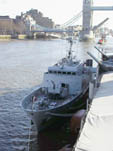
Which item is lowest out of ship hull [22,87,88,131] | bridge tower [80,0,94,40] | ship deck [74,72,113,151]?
ship hull [22,87,88,131]

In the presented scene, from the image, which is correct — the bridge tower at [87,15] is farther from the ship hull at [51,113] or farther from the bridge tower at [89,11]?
the ship hull at [51,113]

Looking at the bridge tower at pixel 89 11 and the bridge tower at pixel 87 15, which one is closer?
the bridge tower at pixel 89 11

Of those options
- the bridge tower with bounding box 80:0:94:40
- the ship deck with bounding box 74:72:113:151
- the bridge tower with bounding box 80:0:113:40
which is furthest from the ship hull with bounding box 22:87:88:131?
the bridge tower with bounding box 80:0:94:40

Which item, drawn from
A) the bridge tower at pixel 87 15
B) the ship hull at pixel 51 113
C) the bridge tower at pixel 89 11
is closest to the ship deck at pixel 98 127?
the ship hull at pixel 51 113

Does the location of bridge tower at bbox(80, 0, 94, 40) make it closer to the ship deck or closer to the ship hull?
the ship hull

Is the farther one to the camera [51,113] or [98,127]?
[51,113]

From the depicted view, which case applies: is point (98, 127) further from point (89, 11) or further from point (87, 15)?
point (89, 11)

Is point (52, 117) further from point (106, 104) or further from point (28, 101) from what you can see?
point (106, 104)

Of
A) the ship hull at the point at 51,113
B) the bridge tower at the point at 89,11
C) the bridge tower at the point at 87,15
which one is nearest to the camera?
the ship hull at the point at 51,113

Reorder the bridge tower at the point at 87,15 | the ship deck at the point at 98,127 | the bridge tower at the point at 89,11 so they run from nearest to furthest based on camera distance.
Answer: the ship deck at the point at 98,127 → the bridge tower at the point at 89,11 → the bridge tower at the point at 87,15

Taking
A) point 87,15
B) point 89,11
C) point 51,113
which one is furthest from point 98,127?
point 89,11

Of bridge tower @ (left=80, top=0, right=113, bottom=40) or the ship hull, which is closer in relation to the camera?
the ship hull

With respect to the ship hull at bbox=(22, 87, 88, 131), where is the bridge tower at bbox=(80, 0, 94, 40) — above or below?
above

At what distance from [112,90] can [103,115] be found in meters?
3.68
